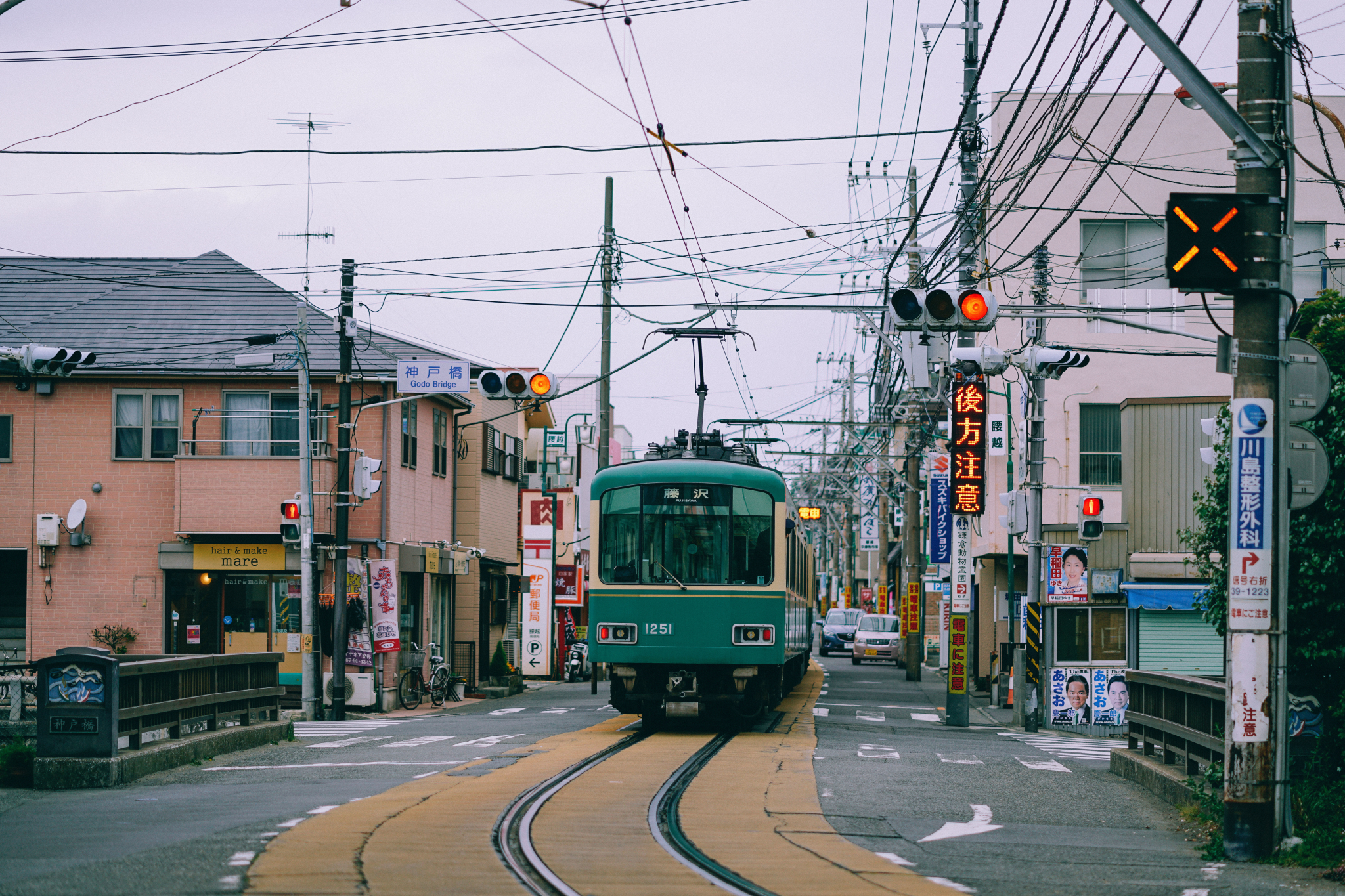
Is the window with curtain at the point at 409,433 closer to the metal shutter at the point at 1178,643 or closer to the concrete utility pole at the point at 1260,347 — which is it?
the metal shutter at the point at 1178,643

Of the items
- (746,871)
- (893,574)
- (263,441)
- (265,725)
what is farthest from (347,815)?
(893,574)

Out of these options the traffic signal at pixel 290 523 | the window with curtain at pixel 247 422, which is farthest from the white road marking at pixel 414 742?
the window with curtain at pixel 247 422

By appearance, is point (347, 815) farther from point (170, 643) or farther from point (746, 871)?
point (170, 643)

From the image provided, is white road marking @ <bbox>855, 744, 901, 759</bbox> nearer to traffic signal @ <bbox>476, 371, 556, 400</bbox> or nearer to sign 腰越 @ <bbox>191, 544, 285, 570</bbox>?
traffic signal @ <bbox>476, 371, 556, 400</bbox>

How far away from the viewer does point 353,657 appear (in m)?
25.6

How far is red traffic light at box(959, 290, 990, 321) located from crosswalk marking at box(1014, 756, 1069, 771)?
5.18 metres

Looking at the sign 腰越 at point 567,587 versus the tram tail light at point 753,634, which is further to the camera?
the sign 腰越 at point 567,587

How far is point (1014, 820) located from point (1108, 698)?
44.3 ft

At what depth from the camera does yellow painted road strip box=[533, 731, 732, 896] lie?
760 cm

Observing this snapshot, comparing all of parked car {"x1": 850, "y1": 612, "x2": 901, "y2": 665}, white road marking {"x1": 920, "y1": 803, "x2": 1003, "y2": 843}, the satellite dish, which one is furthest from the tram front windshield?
parked car {"x1": 850, "y1": 612, "x2": 901, "y2": 665}

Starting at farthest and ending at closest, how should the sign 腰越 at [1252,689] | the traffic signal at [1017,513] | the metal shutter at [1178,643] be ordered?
the traffic signal at [1017,513], the metal shutter at [1178,643], the sign 腰越 at [1252,689]

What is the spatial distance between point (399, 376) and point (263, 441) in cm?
541

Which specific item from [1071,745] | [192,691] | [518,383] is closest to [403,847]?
[192,691]

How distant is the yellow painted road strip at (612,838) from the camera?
7.60 metres
